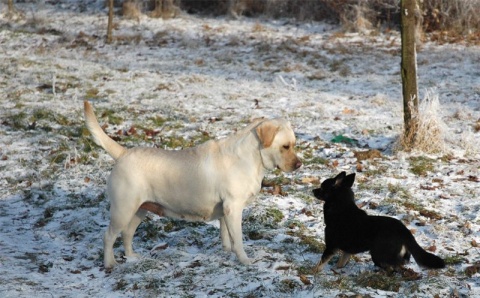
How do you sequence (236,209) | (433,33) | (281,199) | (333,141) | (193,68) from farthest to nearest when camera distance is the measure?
1. (433,33)
2. (193,68)
3. (333,141)
4. (281,199)
5. (236,209)

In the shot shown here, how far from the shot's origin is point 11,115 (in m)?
11.4

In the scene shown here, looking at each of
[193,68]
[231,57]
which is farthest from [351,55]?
[193,68]

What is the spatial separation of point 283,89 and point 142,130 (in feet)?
13.7

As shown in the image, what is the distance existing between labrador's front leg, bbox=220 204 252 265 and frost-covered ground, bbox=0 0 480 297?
0.12 meters

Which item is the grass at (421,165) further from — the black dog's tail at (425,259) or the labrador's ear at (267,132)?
the labrador's ear at (267,132)

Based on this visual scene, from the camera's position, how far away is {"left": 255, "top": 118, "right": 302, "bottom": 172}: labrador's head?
18.4 ft

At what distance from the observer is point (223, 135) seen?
10.4 meters

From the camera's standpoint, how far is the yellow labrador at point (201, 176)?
5762 millimetres

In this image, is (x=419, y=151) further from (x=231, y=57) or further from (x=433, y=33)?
(x=433, y=33)

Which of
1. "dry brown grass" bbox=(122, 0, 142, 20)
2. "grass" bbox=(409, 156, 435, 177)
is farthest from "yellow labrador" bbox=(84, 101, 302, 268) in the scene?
"dry brown grass" bbox=(122, 0, 142, 20)

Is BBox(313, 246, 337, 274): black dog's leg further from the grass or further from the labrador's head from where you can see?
the grass

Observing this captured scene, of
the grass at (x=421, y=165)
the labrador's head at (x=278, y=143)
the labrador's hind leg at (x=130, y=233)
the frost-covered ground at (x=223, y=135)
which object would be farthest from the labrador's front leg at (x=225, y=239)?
the grass at (x=421, y=165)

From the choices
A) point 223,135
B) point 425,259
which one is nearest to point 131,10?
point 223,135

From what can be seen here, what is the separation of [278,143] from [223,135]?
4.80 m
